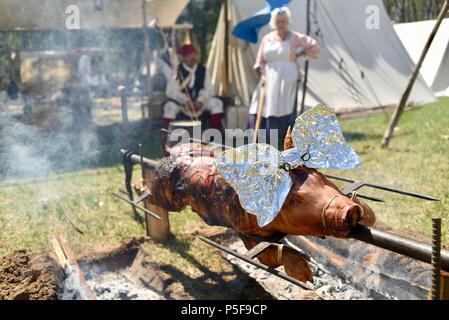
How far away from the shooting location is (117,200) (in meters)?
5.27

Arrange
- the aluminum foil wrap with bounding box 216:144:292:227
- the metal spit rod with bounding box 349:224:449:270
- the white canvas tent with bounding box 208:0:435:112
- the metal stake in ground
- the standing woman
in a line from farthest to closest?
the white canvas tent with bounding box 208:0:435:112
the standing woman
the aluminum foil wrap with bounding box 216:144:292:227
the metal spit rod with bounding box 349:224:449:270
the metal stake in ground

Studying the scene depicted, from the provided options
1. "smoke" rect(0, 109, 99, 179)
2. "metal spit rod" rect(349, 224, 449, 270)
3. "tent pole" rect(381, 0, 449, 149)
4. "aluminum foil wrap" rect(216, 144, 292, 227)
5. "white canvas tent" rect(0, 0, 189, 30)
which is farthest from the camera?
"white canvas tent" rect(0, 0, 189, 30)

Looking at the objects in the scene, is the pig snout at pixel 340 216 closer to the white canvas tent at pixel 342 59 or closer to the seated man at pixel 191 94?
the seated man at pixel 191 94

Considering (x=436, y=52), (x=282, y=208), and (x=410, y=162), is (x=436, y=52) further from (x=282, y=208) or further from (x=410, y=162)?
(x=282, y=208)

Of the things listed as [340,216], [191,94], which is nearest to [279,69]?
[191,94]

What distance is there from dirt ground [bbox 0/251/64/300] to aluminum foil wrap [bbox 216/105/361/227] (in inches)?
61.2

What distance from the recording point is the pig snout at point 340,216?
203 cm

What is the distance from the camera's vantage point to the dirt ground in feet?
9.59

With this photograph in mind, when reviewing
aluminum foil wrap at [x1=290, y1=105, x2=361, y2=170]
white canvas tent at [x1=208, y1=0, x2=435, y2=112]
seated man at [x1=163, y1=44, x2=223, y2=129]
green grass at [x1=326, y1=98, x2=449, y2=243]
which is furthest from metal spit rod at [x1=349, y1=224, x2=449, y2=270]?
white canvas tent at [x1=208, y1=0, x2=435, y2=112]

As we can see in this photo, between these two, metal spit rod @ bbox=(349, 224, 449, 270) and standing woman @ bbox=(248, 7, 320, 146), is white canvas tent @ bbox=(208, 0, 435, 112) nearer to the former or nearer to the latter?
standing woman @ bbox=(248, 7, 320, 146)

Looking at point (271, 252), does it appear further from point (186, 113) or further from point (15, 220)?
point (186, 113)

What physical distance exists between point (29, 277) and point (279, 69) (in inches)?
159

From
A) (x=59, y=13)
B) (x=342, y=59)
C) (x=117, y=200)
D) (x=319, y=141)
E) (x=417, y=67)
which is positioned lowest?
(x=117, y=200)
